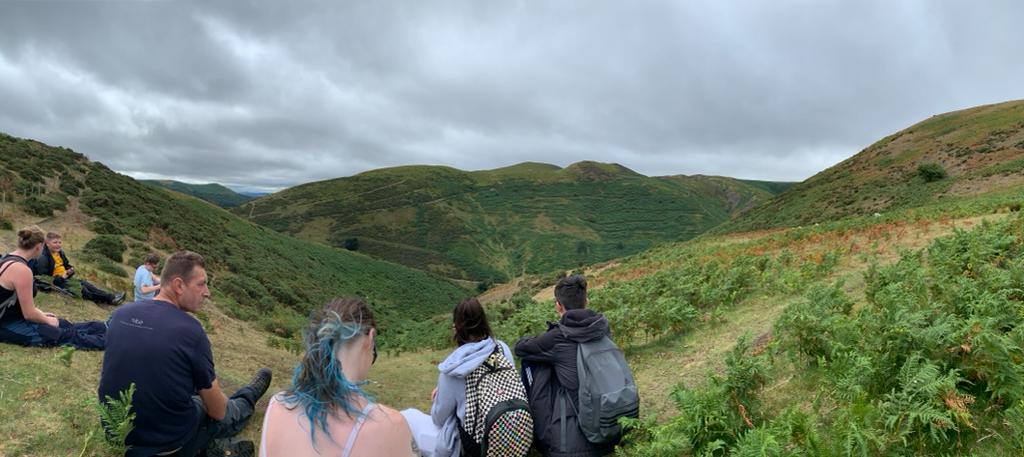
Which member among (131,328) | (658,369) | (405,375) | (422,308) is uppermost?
(131,328)

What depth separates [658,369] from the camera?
6.69 metres

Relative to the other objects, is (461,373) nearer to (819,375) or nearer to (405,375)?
(819,375)

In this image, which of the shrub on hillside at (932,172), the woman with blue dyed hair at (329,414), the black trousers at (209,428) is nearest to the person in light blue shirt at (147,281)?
the black trousers at (209,428)

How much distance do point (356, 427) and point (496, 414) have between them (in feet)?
6.66

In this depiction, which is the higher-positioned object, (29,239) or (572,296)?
(29,239)

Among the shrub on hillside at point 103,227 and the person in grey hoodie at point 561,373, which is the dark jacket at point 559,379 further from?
the shrub on hillside at point 103,227

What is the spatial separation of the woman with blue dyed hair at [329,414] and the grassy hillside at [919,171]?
39542 millimetres

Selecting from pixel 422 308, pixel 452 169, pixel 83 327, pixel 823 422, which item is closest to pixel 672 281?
pixel 823 422

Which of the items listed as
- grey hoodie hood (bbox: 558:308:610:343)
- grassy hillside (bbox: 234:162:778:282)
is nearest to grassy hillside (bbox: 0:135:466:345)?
grey hoodie hood (bbox: 558:308:610:343)

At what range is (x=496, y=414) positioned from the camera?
13.0 feet

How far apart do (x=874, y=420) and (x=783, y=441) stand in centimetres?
64

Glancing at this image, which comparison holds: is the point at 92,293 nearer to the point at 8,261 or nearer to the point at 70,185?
the point at 8,261

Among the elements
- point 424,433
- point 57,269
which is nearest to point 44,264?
point 57,269

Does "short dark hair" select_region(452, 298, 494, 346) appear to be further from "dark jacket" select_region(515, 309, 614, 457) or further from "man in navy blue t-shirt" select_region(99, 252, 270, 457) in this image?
"man in navy blue t-shirt" select_region(99, 252, 270, 457)
